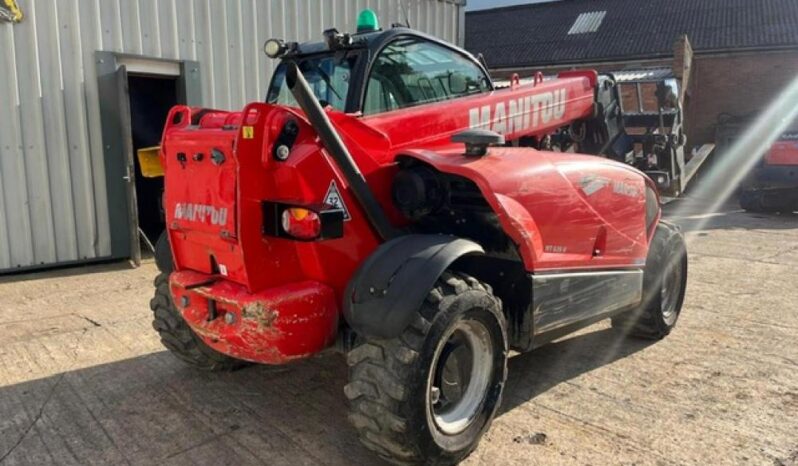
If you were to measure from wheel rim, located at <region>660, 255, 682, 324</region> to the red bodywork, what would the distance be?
1.22 meters

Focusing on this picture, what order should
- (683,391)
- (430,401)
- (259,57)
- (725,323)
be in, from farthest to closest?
(259,57), (725,323), (683,391), (430,401)

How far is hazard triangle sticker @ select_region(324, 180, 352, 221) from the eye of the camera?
3.01m

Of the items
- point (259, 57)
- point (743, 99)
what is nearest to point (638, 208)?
point (259, 57)

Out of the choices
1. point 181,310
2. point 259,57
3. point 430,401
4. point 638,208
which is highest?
point 259,57

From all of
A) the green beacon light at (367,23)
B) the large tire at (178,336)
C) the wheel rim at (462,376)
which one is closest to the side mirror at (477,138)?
the wheel rim at (462,376)

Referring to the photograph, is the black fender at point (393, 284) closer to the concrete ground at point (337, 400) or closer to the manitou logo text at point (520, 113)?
the concrete ground at point (337, 400)

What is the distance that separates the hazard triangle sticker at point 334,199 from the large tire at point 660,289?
272 centimetres

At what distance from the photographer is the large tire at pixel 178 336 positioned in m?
3.99

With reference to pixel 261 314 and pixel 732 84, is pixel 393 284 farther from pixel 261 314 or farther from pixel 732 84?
pixel 732 84

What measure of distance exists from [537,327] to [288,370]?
5.76ft

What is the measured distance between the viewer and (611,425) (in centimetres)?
348

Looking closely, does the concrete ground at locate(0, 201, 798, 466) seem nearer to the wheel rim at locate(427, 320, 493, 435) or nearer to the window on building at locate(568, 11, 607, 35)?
the wheel rim at locate(427, 320, 493, 435)

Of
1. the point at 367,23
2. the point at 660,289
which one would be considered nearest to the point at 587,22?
the point at 660,289

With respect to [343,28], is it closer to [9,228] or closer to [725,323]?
[9,228]
